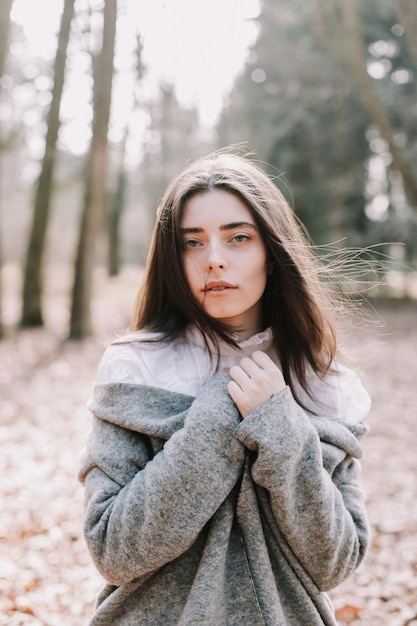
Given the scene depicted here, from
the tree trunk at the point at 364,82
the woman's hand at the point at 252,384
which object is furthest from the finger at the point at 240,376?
the tree trunk at the point at 364,82

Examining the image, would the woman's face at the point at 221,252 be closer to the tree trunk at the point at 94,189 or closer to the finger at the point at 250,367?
the finger at the point at 250,367

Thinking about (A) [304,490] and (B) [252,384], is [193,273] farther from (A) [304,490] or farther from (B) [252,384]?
(A) [304,490]

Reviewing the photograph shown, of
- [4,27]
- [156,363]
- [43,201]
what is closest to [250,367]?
[156,363]

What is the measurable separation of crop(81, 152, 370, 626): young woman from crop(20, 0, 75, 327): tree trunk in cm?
991

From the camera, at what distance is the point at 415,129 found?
585 inches

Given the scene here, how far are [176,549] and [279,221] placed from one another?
1058 mm

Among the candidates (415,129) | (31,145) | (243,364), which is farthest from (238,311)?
(31,145)

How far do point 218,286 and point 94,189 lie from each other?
900 cm

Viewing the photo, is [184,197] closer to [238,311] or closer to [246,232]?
[246,232]

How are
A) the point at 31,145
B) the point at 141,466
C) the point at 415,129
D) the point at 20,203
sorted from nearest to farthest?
the point at 141,466 < the point at 415,129 < the point at 31,145 < the point at 20,203

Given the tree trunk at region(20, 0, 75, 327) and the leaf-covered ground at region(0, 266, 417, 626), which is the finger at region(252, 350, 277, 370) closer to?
the leaf-covered ground at region(0, 266, 417, 626)

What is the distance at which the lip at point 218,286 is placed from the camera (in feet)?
5.56

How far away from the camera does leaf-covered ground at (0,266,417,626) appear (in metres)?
3.08

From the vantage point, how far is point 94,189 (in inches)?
Result: 400
